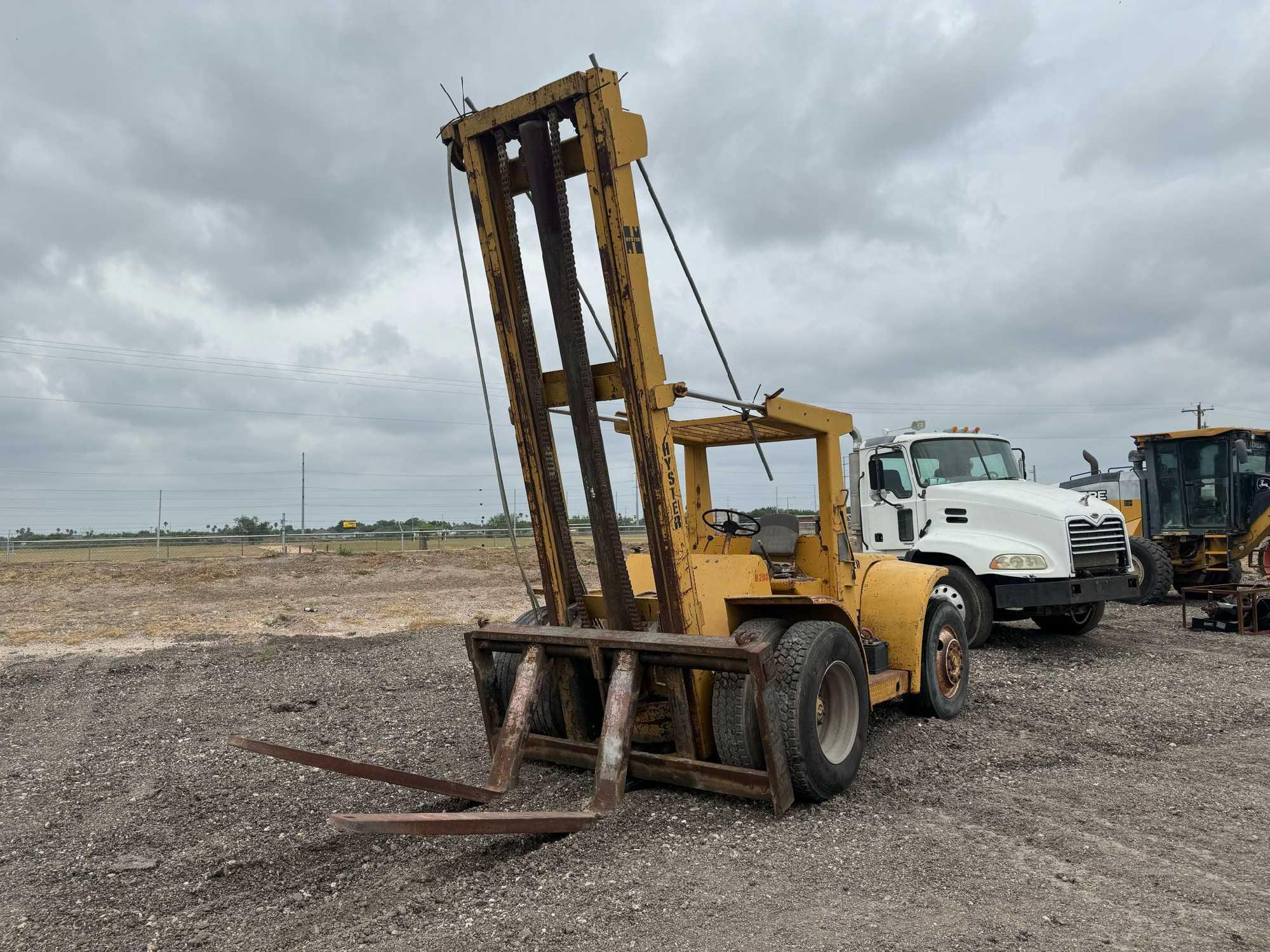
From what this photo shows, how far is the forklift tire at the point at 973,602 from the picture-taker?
11.0m

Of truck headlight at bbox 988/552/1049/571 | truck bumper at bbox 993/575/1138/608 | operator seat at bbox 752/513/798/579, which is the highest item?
operator seat at bbox 752/513/798/579

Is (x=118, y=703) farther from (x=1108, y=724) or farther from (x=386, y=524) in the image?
(x=386, y=524)

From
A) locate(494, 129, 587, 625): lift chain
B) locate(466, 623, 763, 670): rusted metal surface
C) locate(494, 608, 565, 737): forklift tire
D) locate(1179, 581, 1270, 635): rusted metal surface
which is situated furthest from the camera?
locate(1179, 581, 1270, 635): rusted metal surface

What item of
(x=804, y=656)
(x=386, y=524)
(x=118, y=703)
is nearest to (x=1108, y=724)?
(x=804, y=656)

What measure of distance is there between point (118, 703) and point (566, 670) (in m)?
5.81

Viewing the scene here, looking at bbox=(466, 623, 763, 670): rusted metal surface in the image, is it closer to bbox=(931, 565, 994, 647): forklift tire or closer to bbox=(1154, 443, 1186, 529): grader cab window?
bbox=(931, 565, 994, 647): forklift tire

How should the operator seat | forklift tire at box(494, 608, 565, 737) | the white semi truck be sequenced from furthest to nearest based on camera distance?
the white semi truck
the operator seat
forklift tire at box(494, 608, 565, 737)

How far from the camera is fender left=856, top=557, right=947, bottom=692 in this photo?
7.37m

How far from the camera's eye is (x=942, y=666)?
26.0 feet

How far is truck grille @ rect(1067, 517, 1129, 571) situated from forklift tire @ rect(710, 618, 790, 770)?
6.91 m

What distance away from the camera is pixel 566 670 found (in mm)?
6094

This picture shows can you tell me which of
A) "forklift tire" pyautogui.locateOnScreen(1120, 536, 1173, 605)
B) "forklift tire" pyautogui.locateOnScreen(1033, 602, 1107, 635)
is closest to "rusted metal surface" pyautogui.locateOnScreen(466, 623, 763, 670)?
"forklift tire" pyautogui.locateOnScreen(1033, 602, 1107, 635)

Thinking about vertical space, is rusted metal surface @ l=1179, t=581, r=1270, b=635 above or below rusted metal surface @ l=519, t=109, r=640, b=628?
below

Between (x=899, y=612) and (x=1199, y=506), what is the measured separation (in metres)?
12.1
